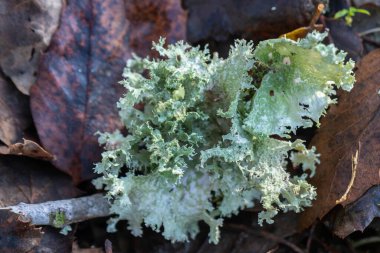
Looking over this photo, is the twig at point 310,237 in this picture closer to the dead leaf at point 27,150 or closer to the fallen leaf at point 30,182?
the fallen leaf at point 30,182

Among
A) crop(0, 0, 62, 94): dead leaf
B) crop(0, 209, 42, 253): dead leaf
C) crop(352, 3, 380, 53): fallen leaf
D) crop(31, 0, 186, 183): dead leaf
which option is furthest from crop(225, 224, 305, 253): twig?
crop(0, 0, 62, 94): dead leaf

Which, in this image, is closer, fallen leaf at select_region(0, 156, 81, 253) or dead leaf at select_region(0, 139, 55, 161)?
fallen leaf at select_region(0, 156, 81, 253)

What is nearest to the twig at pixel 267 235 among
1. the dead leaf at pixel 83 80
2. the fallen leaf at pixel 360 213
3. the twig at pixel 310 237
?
the twig at pixel 310 237

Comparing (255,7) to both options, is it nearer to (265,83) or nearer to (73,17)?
(265,83)

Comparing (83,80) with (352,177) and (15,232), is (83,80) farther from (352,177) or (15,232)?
(352,177)

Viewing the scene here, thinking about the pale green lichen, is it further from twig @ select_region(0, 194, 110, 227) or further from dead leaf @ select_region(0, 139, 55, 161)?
dead leaf @ select_region(0, 139, 55, 161)
